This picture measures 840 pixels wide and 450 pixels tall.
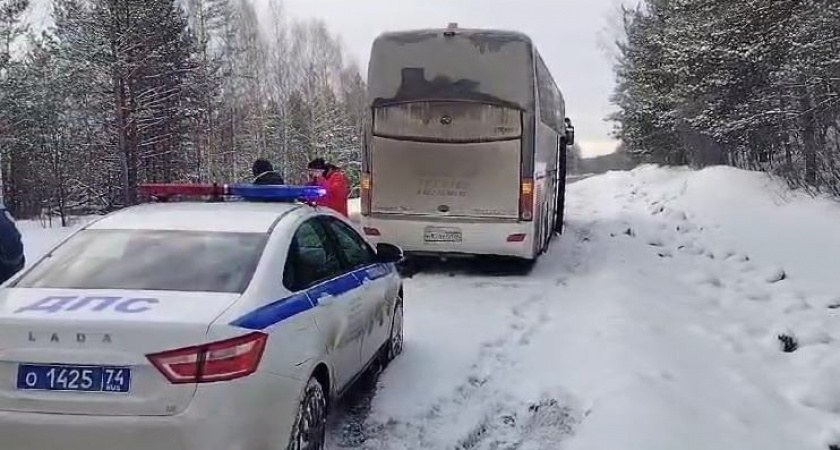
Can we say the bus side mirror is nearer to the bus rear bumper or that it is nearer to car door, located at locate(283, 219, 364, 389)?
the bus rear bumper

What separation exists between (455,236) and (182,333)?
26.8ft

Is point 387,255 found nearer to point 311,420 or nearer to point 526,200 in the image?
point 311,420

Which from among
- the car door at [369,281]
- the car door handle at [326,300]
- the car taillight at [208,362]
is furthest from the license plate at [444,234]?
the car taillight at [208,362]

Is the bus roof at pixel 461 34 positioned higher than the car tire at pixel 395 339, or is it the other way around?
the bus roof at pixel 461 34

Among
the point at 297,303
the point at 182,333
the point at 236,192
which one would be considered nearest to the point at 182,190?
the point at 236,192

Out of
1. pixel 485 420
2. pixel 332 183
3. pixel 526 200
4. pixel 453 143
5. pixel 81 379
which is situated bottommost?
pixel 485 420

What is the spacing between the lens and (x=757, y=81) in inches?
851

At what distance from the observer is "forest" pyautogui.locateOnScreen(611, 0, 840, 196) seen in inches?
656

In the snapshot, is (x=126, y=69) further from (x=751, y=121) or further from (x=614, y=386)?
(x=614, y=386)

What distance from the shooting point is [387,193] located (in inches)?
460

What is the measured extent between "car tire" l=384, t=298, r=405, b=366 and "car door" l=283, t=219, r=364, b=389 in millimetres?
1129

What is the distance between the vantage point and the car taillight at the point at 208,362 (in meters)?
3.46

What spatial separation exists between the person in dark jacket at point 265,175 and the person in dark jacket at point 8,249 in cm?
→ 390

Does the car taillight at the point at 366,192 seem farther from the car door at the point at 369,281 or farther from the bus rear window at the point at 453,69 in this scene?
the car door at the point at 369,281
